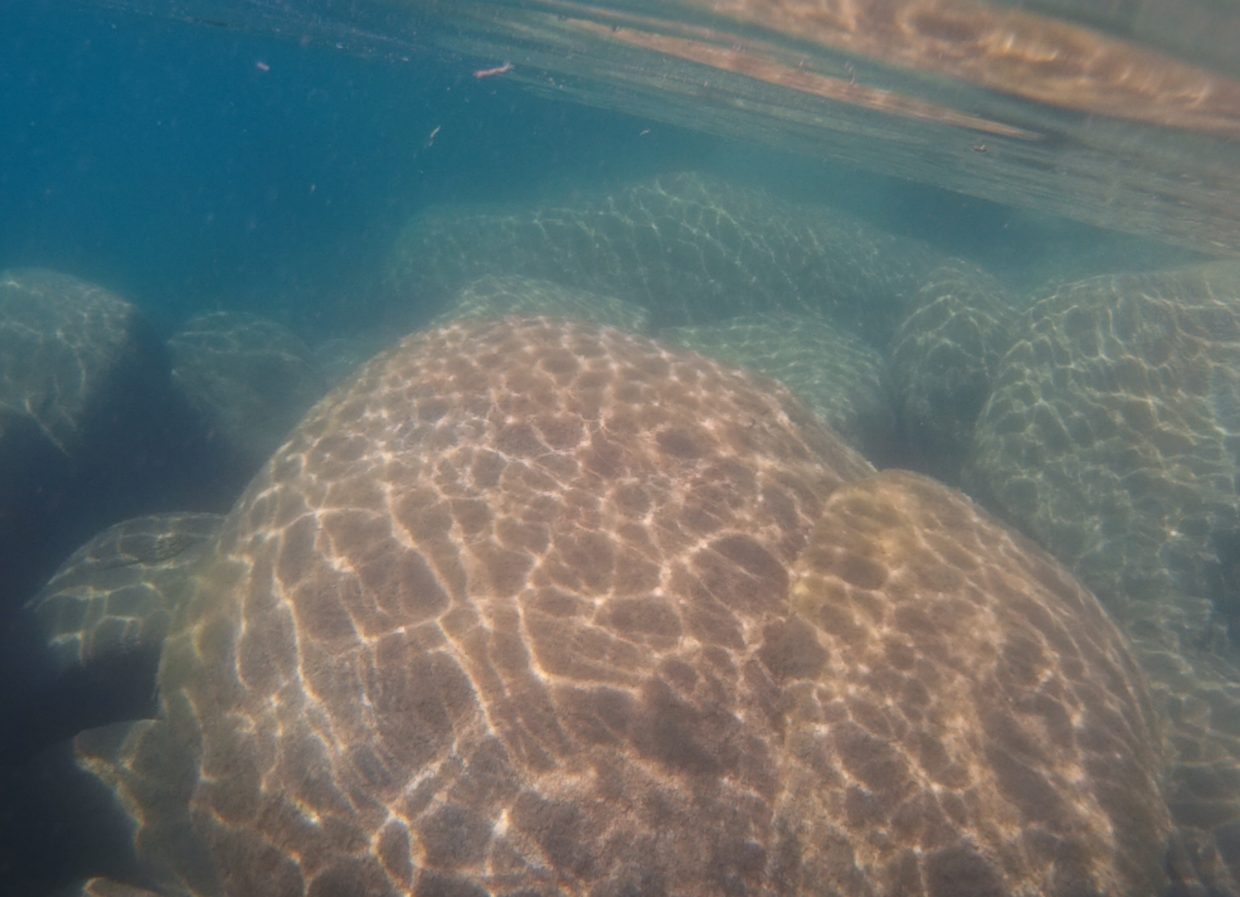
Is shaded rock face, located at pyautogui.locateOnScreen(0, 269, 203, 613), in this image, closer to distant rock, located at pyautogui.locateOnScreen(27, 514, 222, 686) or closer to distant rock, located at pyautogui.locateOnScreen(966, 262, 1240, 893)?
distant rock, located at pyautogui.locateOnScreen(27, 514, 222, 686)

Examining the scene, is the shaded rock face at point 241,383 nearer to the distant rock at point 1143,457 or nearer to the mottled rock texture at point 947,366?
the mottled rock texture at point 947,366

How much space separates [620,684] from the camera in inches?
174

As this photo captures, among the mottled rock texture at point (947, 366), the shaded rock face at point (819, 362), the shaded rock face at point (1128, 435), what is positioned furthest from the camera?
the mottled rock texture at point (947, 366)

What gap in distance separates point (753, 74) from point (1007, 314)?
7.41m

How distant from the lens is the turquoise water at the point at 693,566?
4105 mm

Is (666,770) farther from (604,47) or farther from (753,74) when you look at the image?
(604,47)

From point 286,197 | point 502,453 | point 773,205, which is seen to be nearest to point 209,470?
point 502,453

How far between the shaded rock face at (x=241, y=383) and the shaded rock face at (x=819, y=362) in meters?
7.98

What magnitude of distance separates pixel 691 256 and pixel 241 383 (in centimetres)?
1105

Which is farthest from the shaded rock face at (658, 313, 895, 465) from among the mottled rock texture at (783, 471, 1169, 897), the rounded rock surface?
the mottled rock texture at (783, 471, 1169, 897)

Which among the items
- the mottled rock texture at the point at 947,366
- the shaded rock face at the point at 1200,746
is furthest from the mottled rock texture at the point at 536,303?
the shaded rock face at the point at 1200,746

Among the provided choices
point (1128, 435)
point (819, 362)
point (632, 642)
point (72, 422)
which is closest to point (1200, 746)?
point (1128, 435)

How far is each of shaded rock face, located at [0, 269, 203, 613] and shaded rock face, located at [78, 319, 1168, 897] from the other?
4766 mm

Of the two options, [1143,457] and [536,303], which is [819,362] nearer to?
[1143,457]
